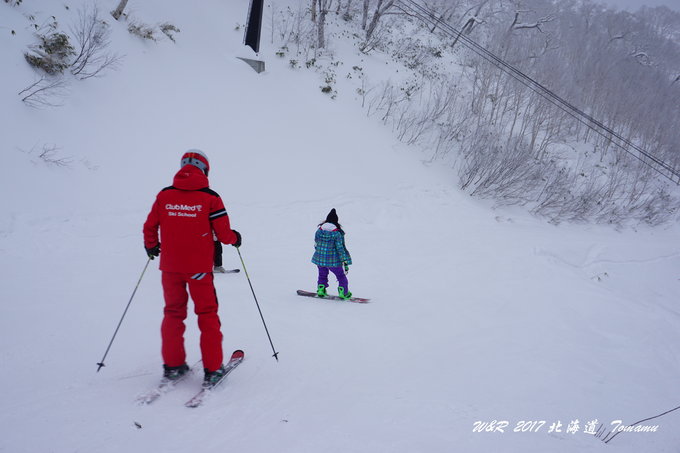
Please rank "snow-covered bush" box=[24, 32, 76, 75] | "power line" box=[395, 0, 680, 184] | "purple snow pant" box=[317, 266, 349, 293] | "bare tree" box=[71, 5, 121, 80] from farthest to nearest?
"power line" box=[395, 0, 680, 184] → "bare tree" box=[71, 5, 121, 80] → "snow-covered bush" box=[24, 32, 76, 75] → "purple snow pant" box=[317, 266, 349, 293]

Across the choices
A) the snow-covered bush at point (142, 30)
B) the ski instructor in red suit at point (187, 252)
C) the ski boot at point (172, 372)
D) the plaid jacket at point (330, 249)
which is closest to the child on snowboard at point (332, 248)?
the plaid jacket at point (330, 249)

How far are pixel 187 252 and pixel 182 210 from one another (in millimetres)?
323

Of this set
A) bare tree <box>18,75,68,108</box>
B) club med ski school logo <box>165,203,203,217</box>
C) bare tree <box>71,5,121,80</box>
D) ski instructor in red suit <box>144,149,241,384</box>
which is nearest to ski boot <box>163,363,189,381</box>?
ski instructor in red suit <box>144,149,241,384</box>

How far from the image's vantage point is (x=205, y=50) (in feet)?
44.3

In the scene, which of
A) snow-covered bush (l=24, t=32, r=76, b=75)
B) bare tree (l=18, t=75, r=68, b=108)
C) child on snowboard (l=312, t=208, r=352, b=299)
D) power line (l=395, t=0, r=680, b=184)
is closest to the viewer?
child on snowboard (l=312, t=208, r=352, b=299)

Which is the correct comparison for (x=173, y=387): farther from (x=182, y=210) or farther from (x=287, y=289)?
(x=287, y=289)

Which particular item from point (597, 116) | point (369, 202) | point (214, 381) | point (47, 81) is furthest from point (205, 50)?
point (597, 116)

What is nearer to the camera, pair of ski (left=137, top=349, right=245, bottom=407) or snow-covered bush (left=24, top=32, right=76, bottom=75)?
pair of ski (left=137, top=349, right=245, bottom=407)

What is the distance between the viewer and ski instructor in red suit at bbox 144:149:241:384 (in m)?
2.63

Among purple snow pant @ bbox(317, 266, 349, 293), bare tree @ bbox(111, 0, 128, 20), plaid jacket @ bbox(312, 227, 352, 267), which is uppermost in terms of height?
bare tree @ bbox(111, 0, 128, 20)

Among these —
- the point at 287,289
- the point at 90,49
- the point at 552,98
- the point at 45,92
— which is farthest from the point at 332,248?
the point at 552,98

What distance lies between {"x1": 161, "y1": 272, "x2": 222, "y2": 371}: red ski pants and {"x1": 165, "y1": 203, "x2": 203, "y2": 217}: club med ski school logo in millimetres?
463

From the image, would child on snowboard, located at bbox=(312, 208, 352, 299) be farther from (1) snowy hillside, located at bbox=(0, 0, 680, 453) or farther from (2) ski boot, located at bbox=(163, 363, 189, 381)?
(2) ski boot, located at bbox=(163, 363, 189, 381)

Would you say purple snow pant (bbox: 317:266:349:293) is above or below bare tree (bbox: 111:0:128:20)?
below
